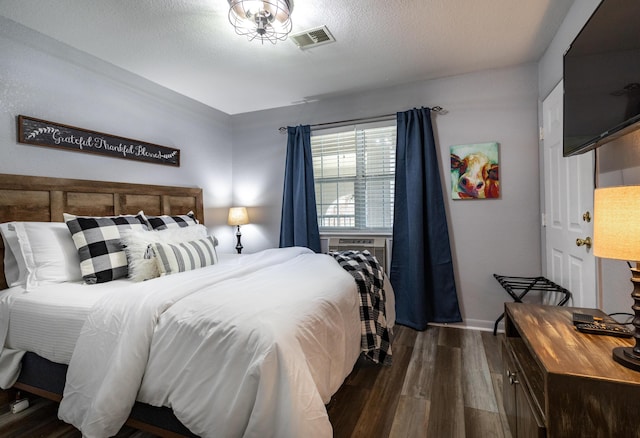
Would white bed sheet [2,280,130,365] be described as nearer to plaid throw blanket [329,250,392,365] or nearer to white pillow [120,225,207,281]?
white pillow [120,225,207,281]

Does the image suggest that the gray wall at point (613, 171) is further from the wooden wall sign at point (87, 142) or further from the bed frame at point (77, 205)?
the wooden wall sign at point (87, 142)

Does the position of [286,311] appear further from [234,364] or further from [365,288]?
[365,288]

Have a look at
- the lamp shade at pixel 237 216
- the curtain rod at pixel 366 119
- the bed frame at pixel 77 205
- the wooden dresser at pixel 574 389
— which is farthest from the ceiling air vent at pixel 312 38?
the wooden dresser at pixel 574 389

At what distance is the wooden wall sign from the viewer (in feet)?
7.13

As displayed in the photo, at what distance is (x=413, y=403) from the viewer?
1798 mm

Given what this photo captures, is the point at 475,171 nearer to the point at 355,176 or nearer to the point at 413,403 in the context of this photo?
the point at 355,176

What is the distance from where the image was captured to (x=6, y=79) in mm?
2059

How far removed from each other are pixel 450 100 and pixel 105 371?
11.0 feet

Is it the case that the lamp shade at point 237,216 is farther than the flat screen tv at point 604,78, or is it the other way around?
the lamp shade at point 237,216

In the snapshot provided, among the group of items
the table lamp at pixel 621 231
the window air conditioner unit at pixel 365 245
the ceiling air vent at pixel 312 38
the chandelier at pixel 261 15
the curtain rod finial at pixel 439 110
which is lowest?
the window air conditioner unit at pixel 365 245

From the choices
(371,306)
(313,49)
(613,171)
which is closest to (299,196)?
(313,49)

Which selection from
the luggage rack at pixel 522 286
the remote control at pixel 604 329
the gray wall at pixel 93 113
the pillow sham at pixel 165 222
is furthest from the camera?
the pillow sham at pixel 165 222

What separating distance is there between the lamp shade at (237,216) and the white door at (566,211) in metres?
3.11

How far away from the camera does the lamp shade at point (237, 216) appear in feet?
12.6
